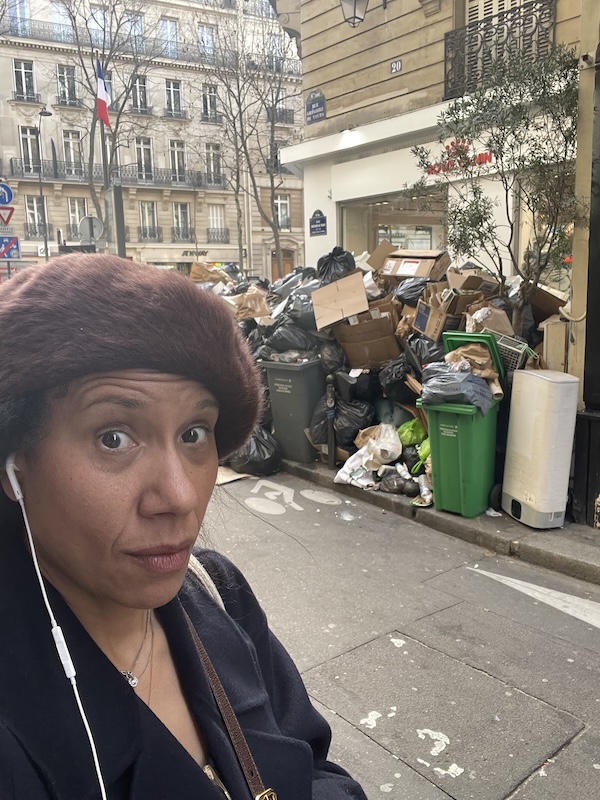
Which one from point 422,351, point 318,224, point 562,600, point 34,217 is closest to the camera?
point 562,600

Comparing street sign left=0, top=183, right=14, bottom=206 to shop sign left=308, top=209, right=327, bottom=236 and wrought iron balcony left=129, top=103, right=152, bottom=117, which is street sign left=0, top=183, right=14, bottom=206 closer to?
shop sign left=308, top=209, right=327, bottom=236

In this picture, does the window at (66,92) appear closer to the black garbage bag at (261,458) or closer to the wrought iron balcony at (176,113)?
the wrought iron balcony at (176,113)

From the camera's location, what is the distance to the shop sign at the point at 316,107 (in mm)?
14039

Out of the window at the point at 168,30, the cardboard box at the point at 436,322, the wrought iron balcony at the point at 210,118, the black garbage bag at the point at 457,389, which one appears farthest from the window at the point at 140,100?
the black garbage bag at the point at 457,389

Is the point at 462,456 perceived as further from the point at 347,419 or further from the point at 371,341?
the point at 371,341

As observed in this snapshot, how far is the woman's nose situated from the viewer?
35.9 inches

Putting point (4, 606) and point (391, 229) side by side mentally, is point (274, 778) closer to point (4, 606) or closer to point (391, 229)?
point (4, 606)

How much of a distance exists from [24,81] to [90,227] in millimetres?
30210

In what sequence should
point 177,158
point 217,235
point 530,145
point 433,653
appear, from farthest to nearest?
1. point 217,235
2. point 177,158
3. point 530,145
4. point 433,653

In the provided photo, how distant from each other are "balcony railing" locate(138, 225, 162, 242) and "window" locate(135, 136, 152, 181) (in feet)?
9.85

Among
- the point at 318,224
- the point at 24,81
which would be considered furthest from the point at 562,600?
the point at 24,81

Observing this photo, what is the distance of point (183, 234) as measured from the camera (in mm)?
40656

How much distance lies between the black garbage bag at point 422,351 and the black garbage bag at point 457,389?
2.41 ft

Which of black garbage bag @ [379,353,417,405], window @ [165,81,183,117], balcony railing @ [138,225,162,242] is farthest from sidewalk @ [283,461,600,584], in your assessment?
window @ [165,81,183,117]
